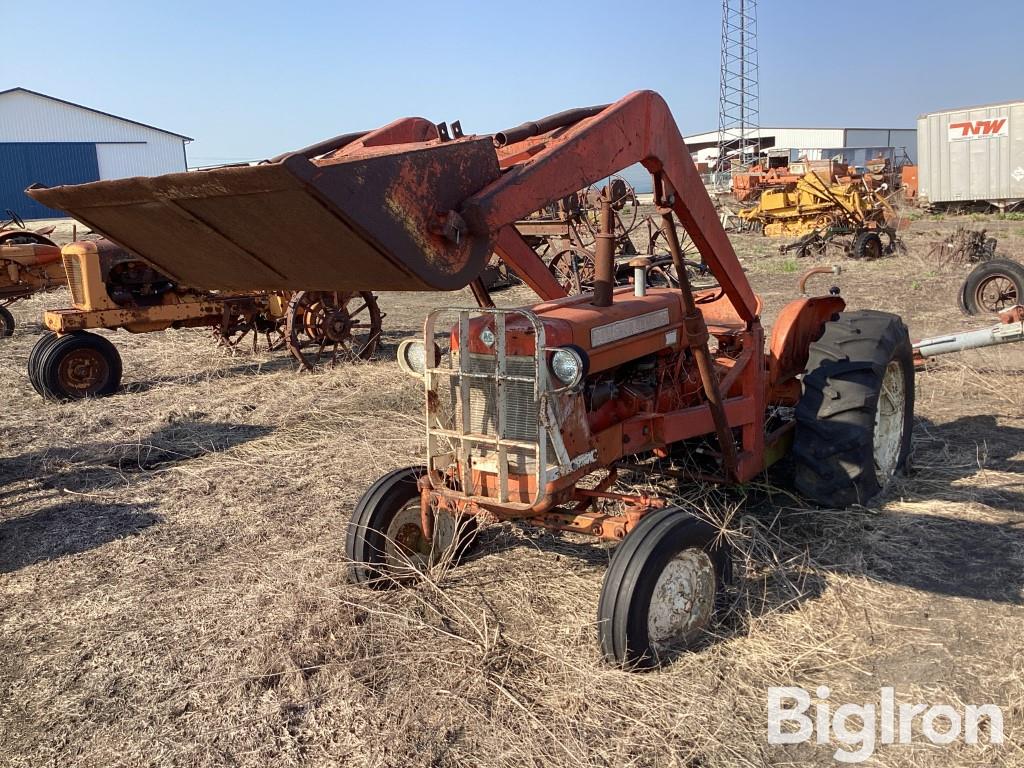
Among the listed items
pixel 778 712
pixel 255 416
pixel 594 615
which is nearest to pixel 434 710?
pixel 594 615

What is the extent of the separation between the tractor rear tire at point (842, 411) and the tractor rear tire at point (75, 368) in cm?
695

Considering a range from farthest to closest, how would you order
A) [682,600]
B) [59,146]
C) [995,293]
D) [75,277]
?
1. [59,146]
2. [995,293]
3. [75,277]
4. [682,600]

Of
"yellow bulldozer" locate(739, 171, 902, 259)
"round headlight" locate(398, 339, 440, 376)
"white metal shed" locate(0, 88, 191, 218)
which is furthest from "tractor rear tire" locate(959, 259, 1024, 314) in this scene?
"white metal shed" locate(0, 88, 191, 218)

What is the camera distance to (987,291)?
10047 mm

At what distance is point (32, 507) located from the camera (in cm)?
543

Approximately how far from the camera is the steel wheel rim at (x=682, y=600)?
3223 millimetres

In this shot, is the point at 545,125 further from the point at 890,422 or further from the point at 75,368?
the point at 75,368

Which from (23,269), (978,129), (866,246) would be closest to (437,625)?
(23,269)

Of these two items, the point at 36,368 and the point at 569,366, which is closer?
the point at 569,366

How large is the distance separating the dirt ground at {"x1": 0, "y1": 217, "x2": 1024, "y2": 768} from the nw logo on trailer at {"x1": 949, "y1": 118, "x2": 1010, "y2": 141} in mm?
22052

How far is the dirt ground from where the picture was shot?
2.88m

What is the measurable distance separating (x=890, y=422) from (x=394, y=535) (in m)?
3.11

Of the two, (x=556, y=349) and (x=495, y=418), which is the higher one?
(x=556, y=349)

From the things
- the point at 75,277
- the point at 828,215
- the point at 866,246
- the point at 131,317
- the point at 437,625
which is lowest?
the point at 437,625
